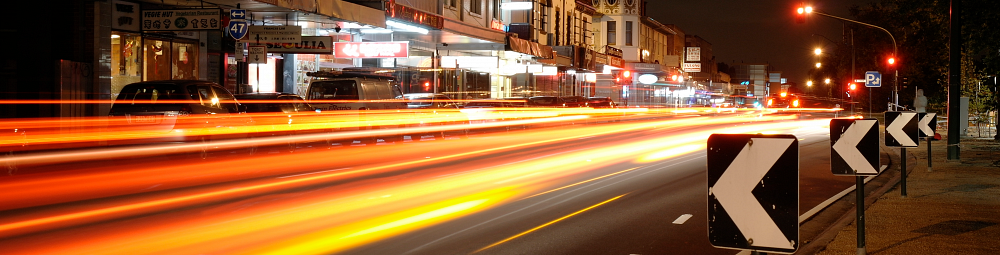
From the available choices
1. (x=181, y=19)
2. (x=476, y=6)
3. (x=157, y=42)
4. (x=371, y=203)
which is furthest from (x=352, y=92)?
(x=476, y=6)

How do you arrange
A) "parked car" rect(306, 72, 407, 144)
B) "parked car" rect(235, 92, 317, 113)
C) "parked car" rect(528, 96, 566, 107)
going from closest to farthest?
"parked car" rect(235, 92, 317, 113)
"parked car" rect(306, 72, 407, 144)
"parked car" rect(528, 96, 566, 107)

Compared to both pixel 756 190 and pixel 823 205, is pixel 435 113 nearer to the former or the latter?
pixel 823 205

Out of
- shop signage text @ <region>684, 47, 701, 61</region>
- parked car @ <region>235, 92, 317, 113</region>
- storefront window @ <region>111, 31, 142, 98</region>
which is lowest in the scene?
parked car @ <region>235, 92, 317, 113</region>

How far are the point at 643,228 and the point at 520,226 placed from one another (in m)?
1.24

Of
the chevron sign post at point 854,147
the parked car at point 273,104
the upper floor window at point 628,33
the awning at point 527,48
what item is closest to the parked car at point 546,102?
the awning at point 527,48

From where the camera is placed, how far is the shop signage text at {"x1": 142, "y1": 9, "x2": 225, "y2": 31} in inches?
794

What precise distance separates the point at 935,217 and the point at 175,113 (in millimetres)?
13121

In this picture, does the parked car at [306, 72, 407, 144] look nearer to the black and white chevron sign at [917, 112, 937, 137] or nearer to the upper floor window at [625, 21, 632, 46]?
the black and white chevron sign at [917, 112, 937, 137]

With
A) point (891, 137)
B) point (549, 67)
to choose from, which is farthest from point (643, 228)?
point (549, 67)

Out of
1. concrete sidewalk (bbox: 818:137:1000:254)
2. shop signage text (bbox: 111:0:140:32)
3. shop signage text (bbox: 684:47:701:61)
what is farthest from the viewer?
shop signage text (bbox: 684:47:701:61)

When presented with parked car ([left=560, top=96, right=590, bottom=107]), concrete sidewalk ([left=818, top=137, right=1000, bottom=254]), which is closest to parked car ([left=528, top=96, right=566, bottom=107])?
parked car ([left=560, top=96, right=590, bottom=107])

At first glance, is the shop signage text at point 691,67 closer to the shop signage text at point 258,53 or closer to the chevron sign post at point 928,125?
the shop signage text at point 258,53

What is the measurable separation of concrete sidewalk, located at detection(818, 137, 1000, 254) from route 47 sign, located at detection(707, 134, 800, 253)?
11.3ft

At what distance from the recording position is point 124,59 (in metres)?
22.4
